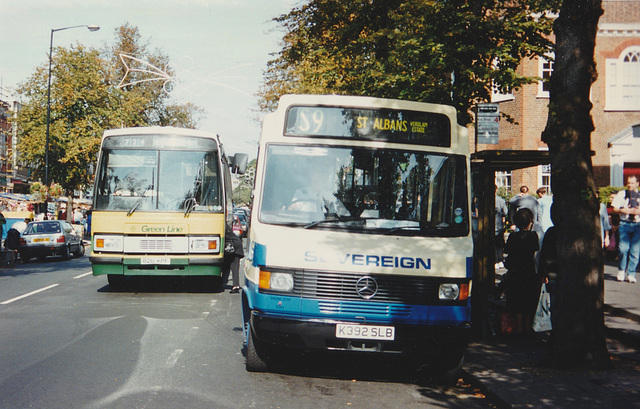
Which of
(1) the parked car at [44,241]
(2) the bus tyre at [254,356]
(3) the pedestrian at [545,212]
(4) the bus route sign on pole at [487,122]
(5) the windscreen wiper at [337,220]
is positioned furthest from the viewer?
(1) the parked car at [44,241]

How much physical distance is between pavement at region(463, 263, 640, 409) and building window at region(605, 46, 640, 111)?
21.1 m

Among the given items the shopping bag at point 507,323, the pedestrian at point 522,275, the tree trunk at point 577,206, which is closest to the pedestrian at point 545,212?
the pedestrian at point 522,275

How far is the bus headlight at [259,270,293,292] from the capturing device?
20.6 ft

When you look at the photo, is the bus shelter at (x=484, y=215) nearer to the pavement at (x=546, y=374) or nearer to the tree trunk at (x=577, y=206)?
the pavement at (x=546, y=374)

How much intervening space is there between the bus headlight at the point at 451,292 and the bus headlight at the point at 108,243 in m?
7.85

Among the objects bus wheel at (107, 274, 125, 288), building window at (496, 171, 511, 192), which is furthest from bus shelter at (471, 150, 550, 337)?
building window at (496, 171, 511, 192)

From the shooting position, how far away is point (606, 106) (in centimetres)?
2831

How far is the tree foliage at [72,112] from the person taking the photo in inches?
1833

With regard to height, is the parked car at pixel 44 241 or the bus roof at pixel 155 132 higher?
the bus roof at pixel 155 132

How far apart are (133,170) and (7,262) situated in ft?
37.8

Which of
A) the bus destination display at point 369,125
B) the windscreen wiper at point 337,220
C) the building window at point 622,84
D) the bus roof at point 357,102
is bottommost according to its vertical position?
the windscreen wiper at point 337,220

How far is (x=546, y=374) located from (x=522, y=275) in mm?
2432

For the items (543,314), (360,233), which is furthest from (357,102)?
(543,314)

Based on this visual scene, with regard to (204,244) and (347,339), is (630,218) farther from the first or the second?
(347,339)
